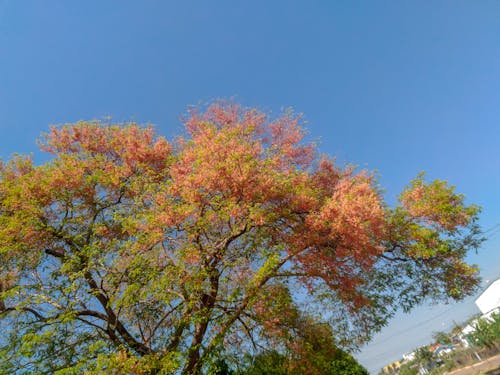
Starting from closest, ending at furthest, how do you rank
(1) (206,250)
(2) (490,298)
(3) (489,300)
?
(1) (206,250), (2) (490,298), (3) (489,300)

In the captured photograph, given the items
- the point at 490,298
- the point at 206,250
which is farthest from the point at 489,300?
the point at 206,250

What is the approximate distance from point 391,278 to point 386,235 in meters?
Answer: 1.58

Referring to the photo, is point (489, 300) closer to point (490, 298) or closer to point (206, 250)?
point (490, 298)

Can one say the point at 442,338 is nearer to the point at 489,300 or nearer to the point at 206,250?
the point at 489,300

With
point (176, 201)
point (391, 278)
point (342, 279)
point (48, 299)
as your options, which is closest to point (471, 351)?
point (391, 278)

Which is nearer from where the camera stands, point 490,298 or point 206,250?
point 206,250

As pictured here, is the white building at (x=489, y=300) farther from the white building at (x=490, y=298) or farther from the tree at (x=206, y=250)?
the tree at (x=206, y=250)

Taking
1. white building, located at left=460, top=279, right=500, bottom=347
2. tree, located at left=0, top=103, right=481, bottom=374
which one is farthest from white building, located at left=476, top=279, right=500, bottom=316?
tree, located at left=0, top=103, right=481, bottom=374

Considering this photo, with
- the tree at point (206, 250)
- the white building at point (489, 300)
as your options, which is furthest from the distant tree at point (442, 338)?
the tree at point (206, 250)

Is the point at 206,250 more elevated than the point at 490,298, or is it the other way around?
the point at 206,250

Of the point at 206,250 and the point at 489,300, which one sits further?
the point at 489,300

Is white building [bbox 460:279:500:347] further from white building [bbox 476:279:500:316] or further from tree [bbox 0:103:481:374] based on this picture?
tree [bbox 0:103:481:374]

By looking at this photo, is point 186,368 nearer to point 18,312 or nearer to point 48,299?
point 48,299

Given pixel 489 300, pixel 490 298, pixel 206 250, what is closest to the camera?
pixel 206 250
